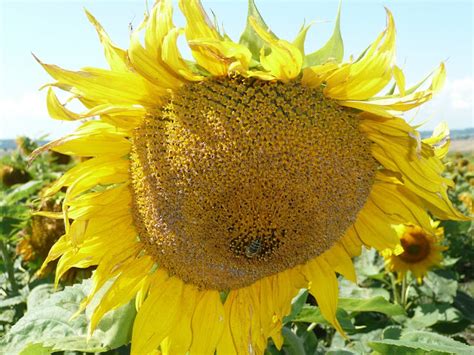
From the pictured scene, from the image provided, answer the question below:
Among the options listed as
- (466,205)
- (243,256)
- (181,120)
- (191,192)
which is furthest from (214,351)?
(466,205)

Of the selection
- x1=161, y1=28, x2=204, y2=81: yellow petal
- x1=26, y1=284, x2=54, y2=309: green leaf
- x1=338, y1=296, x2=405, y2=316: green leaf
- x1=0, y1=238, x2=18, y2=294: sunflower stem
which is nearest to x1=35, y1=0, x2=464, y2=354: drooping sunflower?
x1=161, y1=28, x2=204, y2=81: yellow petal

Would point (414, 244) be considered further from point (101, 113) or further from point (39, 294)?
point (101, 113)

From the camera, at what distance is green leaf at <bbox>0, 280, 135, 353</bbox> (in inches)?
67.9

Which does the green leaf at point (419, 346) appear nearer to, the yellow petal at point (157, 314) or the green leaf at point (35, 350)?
the yellow petal at point (157, 314)

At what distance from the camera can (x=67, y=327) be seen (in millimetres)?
1855

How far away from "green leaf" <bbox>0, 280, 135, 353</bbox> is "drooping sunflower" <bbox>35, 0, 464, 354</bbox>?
57 millimetres

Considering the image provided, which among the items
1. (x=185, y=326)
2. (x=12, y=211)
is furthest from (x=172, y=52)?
(x=12, y=211)

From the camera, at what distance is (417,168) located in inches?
63.2

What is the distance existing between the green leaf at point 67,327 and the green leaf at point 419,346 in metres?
0.77

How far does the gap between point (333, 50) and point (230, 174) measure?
16.2 inches

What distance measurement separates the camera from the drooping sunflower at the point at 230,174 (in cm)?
144

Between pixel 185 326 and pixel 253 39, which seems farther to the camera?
pixel 185 326

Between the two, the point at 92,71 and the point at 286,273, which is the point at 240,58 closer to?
the point at 92,71

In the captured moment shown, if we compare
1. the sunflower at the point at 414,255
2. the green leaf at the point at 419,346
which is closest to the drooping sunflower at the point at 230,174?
the green leaf at the point at 419,346
